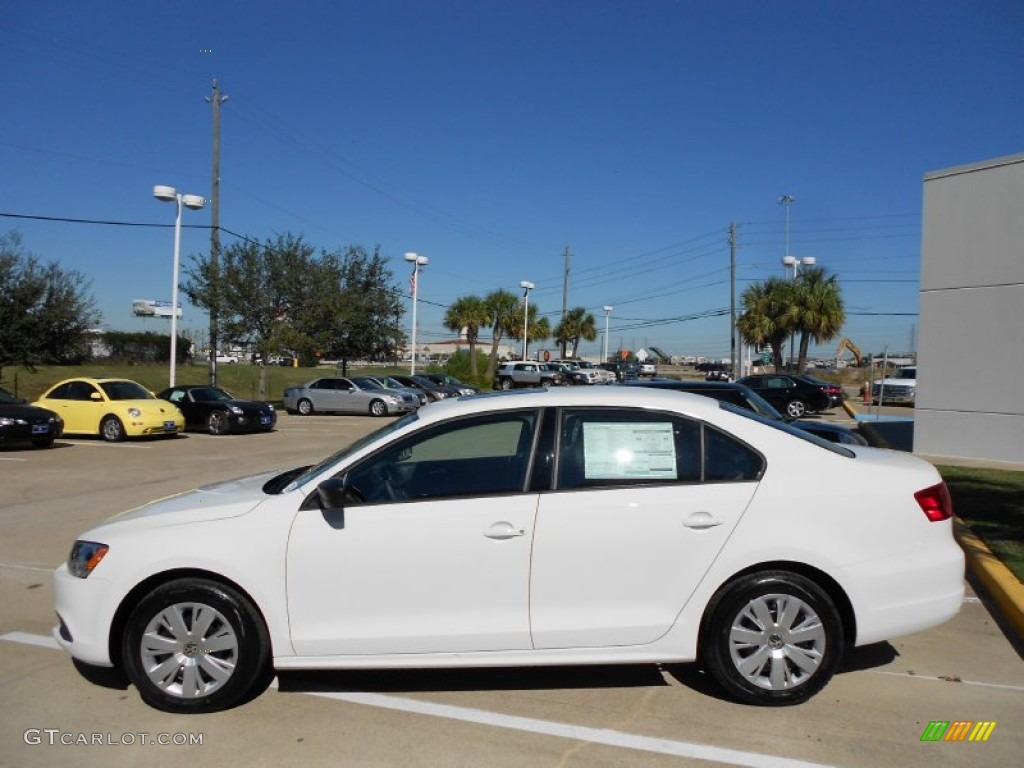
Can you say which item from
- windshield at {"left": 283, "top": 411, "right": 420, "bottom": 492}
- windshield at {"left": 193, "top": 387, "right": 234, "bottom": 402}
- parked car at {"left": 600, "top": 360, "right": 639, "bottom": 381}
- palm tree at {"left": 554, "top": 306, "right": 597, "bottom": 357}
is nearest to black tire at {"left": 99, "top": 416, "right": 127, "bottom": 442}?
windshield at {"left": 193, "top": 387, "right": 234, "bottom": 402}

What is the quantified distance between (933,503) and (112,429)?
59.5ft

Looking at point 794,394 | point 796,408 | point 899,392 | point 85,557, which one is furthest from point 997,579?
point 899,392

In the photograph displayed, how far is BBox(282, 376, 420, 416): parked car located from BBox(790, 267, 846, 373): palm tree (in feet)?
68.5

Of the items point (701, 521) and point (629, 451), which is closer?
point (701, 521)

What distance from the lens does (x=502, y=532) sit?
12.8 feet

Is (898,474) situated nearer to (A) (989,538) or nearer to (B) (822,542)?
(B) (822,542)

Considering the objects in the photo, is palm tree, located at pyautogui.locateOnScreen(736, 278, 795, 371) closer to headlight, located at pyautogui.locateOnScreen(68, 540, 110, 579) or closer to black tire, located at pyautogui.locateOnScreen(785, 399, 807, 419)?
black tire, located at pyautogui.locateOnScreen(785, 399, 807, 419)

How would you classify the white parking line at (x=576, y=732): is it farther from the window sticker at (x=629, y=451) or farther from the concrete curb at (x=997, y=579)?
the concrete curb at (x=997, y=579)

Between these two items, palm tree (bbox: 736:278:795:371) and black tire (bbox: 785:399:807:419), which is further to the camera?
palm tree (bbox: 736:278:795:371)

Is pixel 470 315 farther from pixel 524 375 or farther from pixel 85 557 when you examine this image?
pixel 85 557

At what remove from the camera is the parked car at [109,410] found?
1809 cm

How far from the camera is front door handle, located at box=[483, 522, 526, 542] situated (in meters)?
3.89

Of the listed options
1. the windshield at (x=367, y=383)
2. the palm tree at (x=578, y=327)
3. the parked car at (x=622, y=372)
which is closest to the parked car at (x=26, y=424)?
the windshield at (x=367, y=383)

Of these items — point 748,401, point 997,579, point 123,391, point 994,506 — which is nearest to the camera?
Answer: point 997,579
